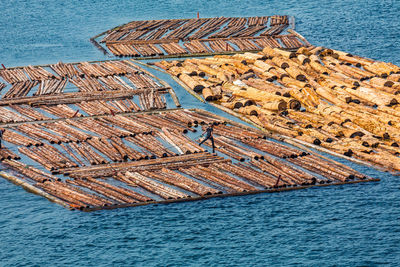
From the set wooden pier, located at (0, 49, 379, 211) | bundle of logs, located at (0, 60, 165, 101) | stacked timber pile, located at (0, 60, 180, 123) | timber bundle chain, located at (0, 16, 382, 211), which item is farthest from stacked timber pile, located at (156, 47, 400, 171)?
stacked timber pile, located at (0, 60, 180, 123)

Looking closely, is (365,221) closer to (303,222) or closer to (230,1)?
(303,222)

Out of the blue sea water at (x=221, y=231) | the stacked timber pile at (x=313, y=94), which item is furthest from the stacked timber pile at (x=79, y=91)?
the blue sea water at (x=221, y=231)

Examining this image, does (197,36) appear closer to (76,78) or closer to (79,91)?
(76,78)

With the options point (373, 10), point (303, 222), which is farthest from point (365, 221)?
point (373, 10)

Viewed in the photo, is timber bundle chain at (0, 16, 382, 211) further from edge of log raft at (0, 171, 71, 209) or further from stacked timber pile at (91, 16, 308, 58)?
stacked timber pile at (91, 16, 308, 58)

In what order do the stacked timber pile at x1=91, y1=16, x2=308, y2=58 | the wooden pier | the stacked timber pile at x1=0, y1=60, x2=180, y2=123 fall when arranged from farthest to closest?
1. the stacked timber pile at x1=91, y1=16, x2=308, y2=58
2. the stacked timber pile at x1=0, y1=60, x2=180, y2=123
3. the wooden pier

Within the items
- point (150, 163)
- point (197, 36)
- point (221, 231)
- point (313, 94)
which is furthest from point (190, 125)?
point (197, 36)
